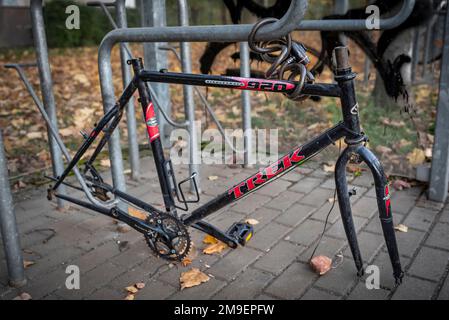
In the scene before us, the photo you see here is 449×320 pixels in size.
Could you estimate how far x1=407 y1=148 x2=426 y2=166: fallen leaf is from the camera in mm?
3435

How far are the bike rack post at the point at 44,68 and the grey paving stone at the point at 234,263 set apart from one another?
1259mm

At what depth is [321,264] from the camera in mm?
2203

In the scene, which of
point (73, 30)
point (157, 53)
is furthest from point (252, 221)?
point (73, 30)

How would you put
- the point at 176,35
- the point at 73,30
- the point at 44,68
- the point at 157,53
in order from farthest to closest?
the point at 73,30 < the point at 157,53 < the point at 44,68 < the point at 176,35

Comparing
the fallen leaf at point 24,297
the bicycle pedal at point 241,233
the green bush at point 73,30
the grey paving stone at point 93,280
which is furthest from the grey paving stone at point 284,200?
the green bush at point 73,30

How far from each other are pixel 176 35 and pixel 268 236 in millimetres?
1244

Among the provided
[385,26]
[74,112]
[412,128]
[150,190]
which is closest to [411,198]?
[385,26]

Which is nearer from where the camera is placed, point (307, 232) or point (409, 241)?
point (409, 241)

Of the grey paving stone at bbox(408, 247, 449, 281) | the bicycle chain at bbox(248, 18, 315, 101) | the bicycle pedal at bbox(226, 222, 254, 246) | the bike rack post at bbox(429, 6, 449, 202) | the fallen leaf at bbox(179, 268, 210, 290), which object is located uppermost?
the bicycle chain at bbox(248, 18, 315, 101)

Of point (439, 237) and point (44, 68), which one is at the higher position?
point (44, 68)

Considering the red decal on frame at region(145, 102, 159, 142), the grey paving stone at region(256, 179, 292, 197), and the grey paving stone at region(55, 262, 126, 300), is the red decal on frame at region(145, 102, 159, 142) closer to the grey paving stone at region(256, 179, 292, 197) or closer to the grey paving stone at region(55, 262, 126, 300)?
the grey paving stone at region(55, 262, 126, 300)

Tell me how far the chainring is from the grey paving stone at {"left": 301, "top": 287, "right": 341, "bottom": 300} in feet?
2.01

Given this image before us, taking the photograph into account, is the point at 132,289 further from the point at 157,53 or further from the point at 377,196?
the point at 157,53

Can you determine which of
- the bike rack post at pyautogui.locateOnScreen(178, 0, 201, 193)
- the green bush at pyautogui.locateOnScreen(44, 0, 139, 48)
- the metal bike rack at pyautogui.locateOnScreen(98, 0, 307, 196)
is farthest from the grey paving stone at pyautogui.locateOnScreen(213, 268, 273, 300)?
the green bush at pyautogui.locateOnScreen(44, 0, 139, 48)
